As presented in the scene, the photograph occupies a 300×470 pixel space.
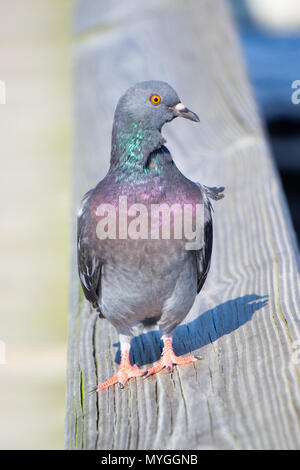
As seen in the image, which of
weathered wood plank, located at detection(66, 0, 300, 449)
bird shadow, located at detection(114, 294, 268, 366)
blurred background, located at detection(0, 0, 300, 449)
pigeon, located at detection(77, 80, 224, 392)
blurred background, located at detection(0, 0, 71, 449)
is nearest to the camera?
weathered wood plank, located at detection(66, 0, 300, 449)

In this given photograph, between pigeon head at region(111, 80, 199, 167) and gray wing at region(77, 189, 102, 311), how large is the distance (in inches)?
11.7

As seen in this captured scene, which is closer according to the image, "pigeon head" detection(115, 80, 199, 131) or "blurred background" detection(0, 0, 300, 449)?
"pigeon head" detection(115, 80, 199, 131)

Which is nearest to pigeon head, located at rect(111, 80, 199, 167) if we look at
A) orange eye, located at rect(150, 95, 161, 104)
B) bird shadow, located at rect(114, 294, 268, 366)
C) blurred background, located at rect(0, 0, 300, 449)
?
orange eye, located at rect(150, 95, 161, 104)

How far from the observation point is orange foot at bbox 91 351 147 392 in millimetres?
3018

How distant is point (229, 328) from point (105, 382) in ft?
2.08

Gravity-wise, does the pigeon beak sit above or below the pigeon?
above

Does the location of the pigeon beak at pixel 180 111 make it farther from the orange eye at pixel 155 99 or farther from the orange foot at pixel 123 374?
the orange foot at pixel 123 374

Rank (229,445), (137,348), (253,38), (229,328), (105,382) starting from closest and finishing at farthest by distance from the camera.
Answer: (229,445) < (105,382) < (229,328) < (137,348) < (253,38)

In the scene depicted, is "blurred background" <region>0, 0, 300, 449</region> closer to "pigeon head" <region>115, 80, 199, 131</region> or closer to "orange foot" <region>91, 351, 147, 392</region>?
"orange foot" <region>91, 351, 147, 392</region>

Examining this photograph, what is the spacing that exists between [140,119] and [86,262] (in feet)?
2.31
